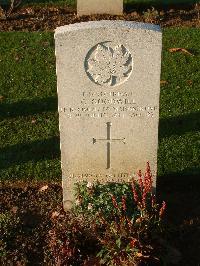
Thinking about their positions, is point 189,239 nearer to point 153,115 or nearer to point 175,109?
point 153,115

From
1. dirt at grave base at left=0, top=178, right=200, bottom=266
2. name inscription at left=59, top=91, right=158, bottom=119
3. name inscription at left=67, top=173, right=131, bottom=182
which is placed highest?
name inscription at left=59, top=91, right=158, bottom=119

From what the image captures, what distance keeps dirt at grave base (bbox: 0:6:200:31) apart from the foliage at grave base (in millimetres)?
5577

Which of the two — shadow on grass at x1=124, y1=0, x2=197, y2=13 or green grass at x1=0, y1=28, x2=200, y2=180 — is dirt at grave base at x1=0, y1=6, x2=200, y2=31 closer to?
shadow on grass at x1=124, y1=0, x2=197, y2=13

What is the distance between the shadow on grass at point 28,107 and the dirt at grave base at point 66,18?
277 cm

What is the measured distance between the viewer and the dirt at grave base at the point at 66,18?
10.2m

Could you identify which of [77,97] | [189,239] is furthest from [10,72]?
[189,239]

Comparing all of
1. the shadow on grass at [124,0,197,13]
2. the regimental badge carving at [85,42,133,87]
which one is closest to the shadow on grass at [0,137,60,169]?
the regimental badge carving at [85,42,133,87]

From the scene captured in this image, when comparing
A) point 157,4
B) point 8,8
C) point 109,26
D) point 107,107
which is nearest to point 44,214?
point 107,107

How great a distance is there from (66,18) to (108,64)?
6.05 metres

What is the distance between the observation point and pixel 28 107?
7.49 m

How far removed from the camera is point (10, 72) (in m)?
8.47

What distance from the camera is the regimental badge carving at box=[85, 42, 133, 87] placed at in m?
4.64

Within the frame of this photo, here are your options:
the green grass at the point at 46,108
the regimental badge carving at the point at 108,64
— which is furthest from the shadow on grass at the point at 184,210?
the regimental badge carving at the point at 108,64

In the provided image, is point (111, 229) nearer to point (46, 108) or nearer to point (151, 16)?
point (46, 108)
